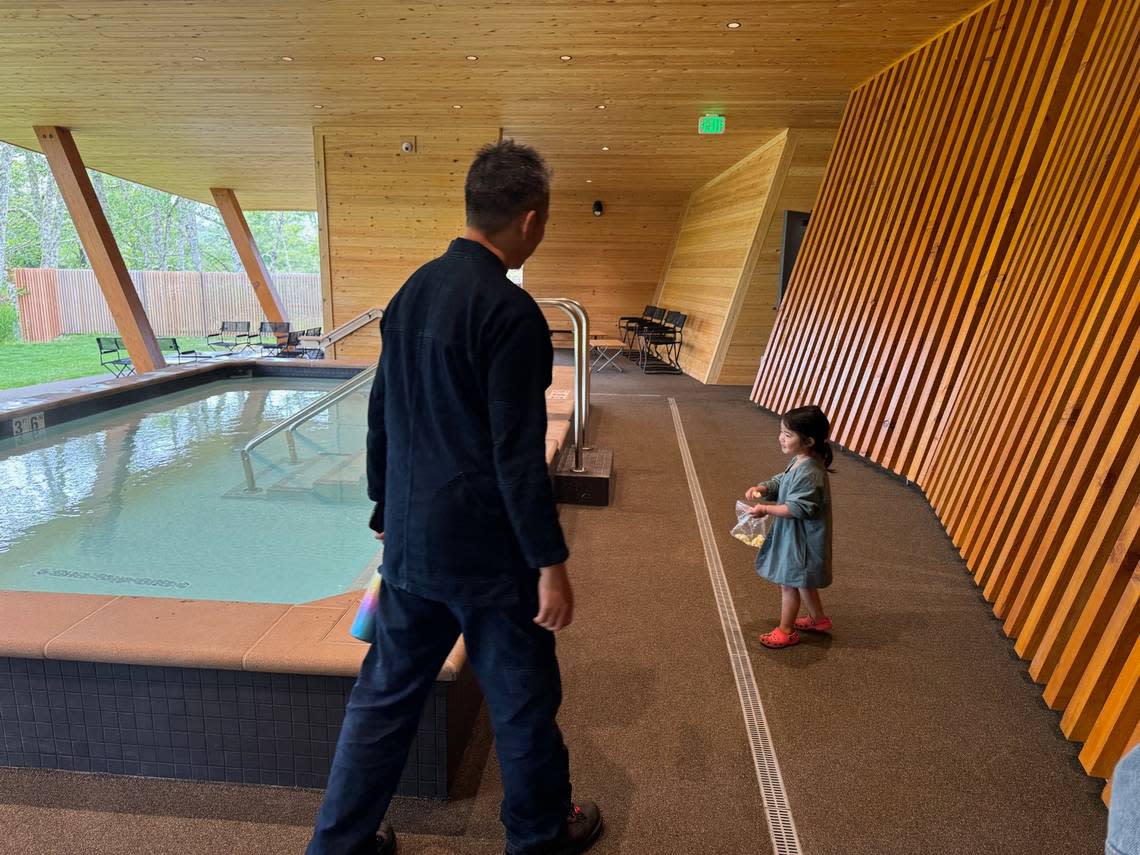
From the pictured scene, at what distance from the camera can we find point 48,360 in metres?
13.6

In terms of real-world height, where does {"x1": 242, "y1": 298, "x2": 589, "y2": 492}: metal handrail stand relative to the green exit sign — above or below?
below

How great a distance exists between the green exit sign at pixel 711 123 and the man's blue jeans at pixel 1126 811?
8153 millimetres

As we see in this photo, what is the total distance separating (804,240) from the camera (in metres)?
7.56

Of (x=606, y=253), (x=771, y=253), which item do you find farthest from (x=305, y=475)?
(x=606, y=253)

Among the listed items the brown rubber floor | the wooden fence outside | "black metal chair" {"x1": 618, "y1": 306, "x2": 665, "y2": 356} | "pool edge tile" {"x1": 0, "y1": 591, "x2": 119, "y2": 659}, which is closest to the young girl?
the brown rubber floor

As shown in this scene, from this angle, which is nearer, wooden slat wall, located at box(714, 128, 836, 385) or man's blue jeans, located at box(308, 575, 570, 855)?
man's blue jeans, located at box(308, 575, 570, 855)

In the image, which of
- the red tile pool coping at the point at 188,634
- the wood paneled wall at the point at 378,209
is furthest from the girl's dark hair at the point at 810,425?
the wood paneled wall at the point at 378,209

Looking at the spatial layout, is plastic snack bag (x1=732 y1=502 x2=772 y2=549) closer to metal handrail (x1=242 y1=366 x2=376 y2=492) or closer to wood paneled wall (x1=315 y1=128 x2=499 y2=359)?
metal handrail (x1=242 y1=366 x2=376 y2=492)

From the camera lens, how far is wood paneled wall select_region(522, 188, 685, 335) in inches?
536

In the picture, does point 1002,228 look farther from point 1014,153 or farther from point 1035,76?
point 1035,76

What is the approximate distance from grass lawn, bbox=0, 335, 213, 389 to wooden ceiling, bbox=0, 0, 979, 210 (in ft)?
13.9

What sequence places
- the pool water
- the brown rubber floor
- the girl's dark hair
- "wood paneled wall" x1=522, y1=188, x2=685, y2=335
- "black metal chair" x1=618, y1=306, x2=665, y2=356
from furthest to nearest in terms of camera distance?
"wood paneled wall" x1=522, y1=188, x2=685, y2=335 → "black metal chair" x1=618, y1=306, x2=665, y2=356 → the pool water → the girl's dark hair → the brown rubber floor

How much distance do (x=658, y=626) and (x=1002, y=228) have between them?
3.60 metres

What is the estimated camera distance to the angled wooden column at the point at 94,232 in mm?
8523
